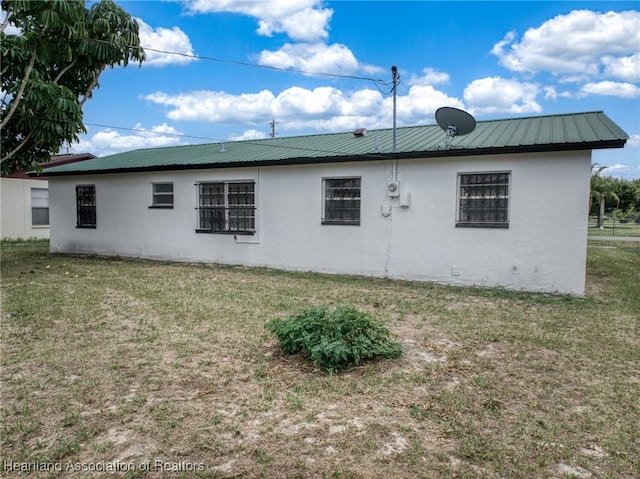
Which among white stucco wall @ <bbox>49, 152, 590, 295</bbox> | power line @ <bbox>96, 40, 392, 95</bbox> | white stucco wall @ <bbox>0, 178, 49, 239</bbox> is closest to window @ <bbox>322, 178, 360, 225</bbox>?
white stucco wall @ <bbox>49, 152, 590, 295</bbox>

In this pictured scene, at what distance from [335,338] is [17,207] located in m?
17.2

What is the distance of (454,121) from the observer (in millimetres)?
8211

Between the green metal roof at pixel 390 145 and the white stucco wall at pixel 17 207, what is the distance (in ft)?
13.2

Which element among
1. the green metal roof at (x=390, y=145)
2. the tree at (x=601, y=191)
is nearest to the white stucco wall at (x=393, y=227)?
the green metal roof at (x=390, y=145)

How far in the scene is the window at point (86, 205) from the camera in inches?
516

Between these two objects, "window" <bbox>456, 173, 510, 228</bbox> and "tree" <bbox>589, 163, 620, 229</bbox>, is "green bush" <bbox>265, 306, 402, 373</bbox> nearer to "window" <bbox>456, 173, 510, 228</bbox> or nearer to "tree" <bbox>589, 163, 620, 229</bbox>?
"window" <bbox>456, 173, 510, 228</bbox>

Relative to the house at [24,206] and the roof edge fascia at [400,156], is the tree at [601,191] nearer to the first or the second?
the roof edge fascia at [400,156]

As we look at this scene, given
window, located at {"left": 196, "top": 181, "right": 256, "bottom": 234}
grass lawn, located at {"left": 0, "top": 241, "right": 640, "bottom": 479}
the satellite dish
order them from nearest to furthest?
grass lawn, located at {"left": 0, "top": 241, "right": 640, "bottom": 479}, the satellite dish, window, located at {"left": 196, "top": 181, "right": 256, "bottom": 234}

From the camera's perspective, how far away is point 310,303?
6621mm

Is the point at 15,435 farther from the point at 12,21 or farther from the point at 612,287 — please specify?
the point at 612,287

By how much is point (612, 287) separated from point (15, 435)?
9.16 meters

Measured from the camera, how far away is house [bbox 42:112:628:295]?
24.6ft

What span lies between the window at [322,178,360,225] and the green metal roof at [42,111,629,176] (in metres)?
0.54

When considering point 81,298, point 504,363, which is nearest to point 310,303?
point 504,363
